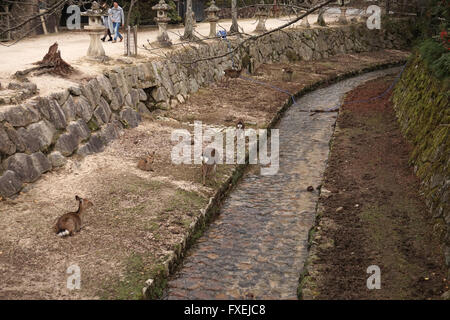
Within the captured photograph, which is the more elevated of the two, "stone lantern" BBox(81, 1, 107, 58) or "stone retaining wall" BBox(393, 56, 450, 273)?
"stone lantern" BBox(81, 1, 107, 58)

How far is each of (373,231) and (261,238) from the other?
236cm

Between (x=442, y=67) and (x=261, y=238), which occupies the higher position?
(x=442, y=67)

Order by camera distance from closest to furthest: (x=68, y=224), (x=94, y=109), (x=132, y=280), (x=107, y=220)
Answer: (x=132, y=280)
(x=68, y=224)
(x=107, y=220)
(x=94, y=109)

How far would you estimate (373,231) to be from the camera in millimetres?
9367

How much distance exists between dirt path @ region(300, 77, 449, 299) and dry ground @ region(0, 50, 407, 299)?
289cm

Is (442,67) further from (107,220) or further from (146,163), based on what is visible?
(107,220)

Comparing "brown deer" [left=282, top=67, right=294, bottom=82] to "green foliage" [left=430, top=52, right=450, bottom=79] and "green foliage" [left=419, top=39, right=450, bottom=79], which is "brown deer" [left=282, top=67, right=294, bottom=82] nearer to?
"green foliage" [left=419, top=39, right=450, bottom=79]

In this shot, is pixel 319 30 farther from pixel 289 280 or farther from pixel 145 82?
pixel 289 280

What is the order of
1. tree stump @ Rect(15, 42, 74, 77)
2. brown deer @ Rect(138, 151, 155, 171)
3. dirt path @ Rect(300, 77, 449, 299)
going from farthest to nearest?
tree stump @ Rect(15, 42, 74, 77) → brown deer @ Rect(138, 151, 155, 171) → dirt path @ Rect(300, 77, 449, 299)

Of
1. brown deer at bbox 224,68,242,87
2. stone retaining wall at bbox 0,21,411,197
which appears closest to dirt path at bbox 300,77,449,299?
stone retaining wall at bbox 0,21,411,197

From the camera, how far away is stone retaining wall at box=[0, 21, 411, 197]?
1040 cm

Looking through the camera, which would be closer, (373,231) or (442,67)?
(373,231)

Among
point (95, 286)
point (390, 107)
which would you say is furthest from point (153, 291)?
point (390, 107)

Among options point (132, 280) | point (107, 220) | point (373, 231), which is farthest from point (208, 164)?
point (132, 280)
